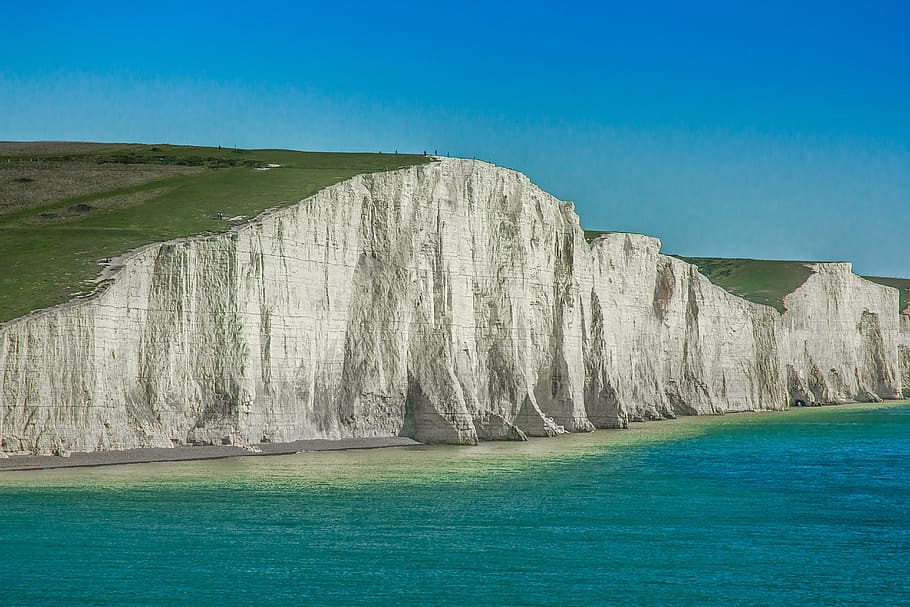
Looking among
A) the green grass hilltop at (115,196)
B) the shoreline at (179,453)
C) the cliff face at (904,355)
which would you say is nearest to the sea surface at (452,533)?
the shoreline at (179,453)

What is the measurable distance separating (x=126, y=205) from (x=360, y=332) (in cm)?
1300

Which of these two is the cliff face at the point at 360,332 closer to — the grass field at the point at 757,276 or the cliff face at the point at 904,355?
the grass field at the point at 757,276

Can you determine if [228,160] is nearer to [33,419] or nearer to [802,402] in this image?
[33,419]

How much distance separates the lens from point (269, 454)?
4650cm

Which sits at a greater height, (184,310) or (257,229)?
(257,229)

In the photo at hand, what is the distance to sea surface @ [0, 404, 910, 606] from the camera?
23.5m

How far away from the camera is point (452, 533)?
2991 cm

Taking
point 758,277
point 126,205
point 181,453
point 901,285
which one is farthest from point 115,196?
point 901,285

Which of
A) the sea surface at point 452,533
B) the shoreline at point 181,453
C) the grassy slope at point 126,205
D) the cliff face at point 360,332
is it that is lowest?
the sea surface at point 452,533

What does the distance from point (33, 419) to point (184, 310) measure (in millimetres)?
8134

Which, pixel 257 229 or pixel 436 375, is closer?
pixel 257 229

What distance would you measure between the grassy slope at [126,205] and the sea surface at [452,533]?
870cm

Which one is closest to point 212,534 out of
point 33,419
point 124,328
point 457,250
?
point 33,419

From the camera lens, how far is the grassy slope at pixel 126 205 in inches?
1735
